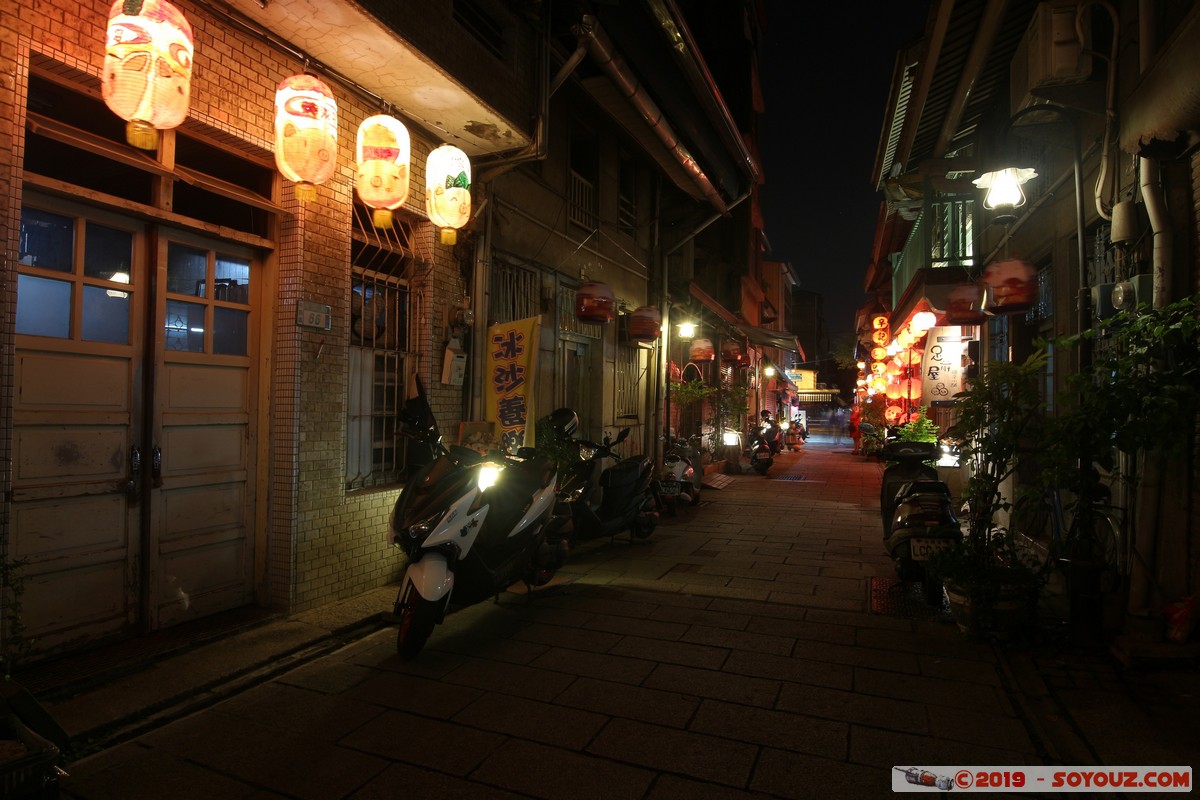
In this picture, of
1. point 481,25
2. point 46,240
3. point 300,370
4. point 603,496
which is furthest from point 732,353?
point 46,240

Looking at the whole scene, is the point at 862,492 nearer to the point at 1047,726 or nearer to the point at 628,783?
the point at 1047,726

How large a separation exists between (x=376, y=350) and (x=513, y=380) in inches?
63.3

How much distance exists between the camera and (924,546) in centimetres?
621

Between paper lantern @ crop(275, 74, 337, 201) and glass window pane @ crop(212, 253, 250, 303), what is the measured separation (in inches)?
40.8

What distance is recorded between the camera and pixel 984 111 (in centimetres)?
1041

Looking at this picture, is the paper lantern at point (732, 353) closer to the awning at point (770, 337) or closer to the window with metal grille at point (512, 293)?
the awning at point (770, 337)

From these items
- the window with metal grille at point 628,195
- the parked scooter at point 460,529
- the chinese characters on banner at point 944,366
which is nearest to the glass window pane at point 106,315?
the parked scooter at point 460,529

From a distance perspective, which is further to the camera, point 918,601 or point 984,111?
point 984,111

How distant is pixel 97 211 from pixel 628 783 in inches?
201

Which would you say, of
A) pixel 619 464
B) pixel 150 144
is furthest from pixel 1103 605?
pixel 150 144

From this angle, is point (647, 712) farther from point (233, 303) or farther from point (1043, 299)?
point (1043, 299)

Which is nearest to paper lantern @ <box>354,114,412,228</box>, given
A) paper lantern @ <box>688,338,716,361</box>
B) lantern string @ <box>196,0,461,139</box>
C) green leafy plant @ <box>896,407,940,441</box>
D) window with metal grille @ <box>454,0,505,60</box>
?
lantern string @ <box>196,0,461,139</box>

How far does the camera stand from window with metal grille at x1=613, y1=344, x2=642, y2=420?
1323 cm

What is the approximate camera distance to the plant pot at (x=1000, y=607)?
511 cm
